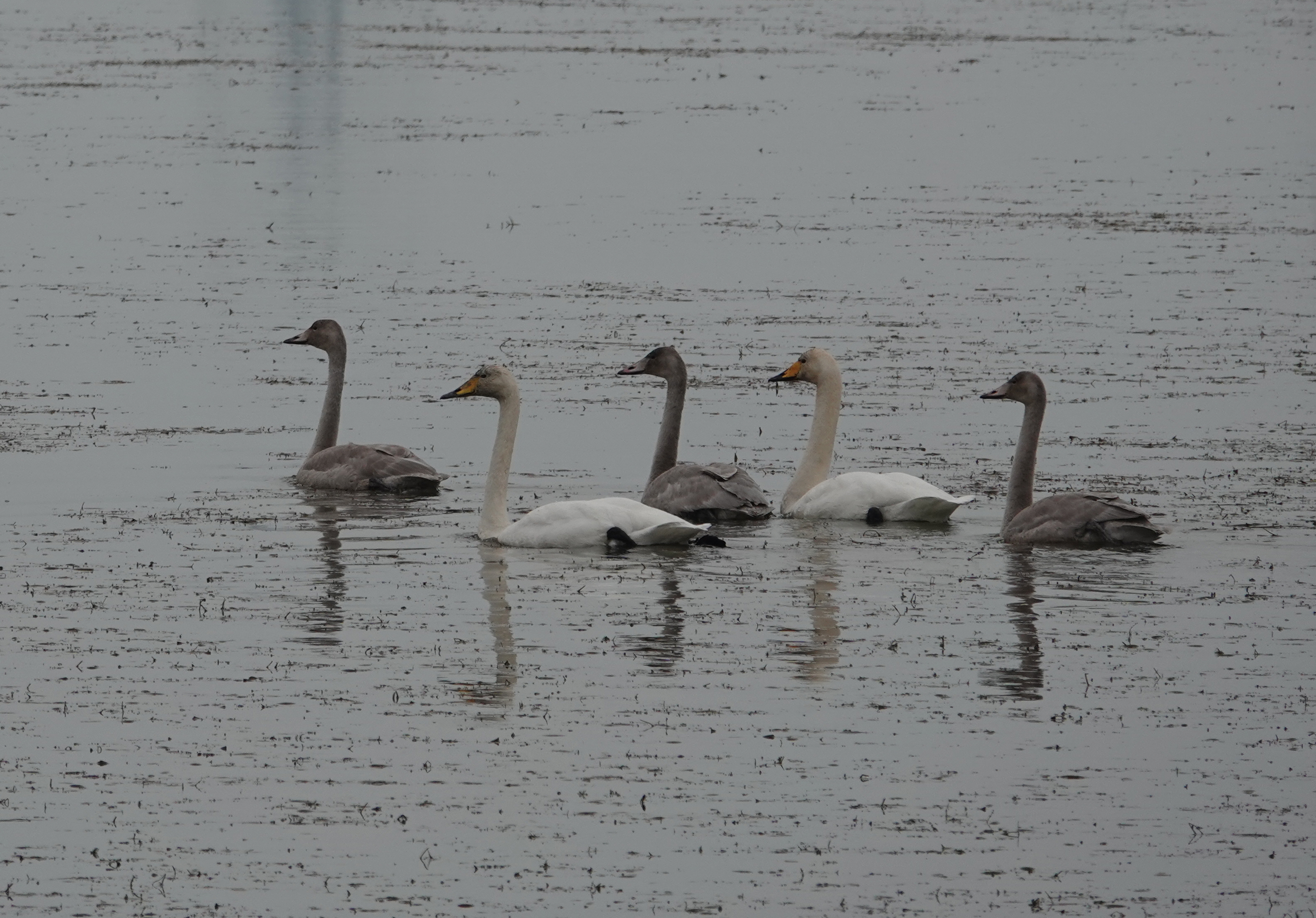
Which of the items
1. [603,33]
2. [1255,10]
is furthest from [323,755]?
[1255,10]

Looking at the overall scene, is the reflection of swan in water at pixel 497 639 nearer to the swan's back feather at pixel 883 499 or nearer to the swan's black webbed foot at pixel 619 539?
the swan's black webbed foot at pixel 619 539

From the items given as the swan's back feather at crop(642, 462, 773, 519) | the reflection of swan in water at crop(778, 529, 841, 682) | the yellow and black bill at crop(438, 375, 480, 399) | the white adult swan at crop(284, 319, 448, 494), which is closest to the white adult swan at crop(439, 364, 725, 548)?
the swan's back feather at crop(642, 462, 773, 519)

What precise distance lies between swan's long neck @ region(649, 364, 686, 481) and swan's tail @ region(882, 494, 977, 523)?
81.6 inches

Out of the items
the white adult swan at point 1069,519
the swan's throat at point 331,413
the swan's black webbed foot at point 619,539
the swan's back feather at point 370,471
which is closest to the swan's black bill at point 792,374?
the white adult swan at point 1069,519

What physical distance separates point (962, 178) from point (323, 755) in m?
34.4

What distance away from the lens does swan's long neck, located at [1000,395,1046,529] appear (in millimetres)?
16297

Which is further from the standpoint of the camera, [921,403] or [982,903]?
[921,403]

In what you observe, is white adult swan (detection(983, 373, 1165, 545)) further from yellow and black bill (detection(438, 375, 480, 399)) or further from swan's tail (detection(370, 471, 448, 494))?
swan's tail (detection(370, 471, 448, 494))

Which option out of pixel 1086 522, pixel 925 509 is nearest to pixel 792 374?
pixel 925 509

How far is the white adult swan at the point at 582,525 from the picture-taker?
1539 centimetres

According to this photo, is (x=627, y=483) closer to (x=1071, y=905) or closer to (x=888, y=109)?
(x=1071, y=905)

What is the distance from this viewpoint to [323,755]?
10336mm

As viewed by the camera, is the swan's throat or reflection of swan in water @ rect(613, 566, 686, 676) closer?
reflection of swan in water @ rect(613, 566, 686, 676)

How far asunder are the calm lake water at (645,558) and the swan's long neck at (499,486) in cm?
35
